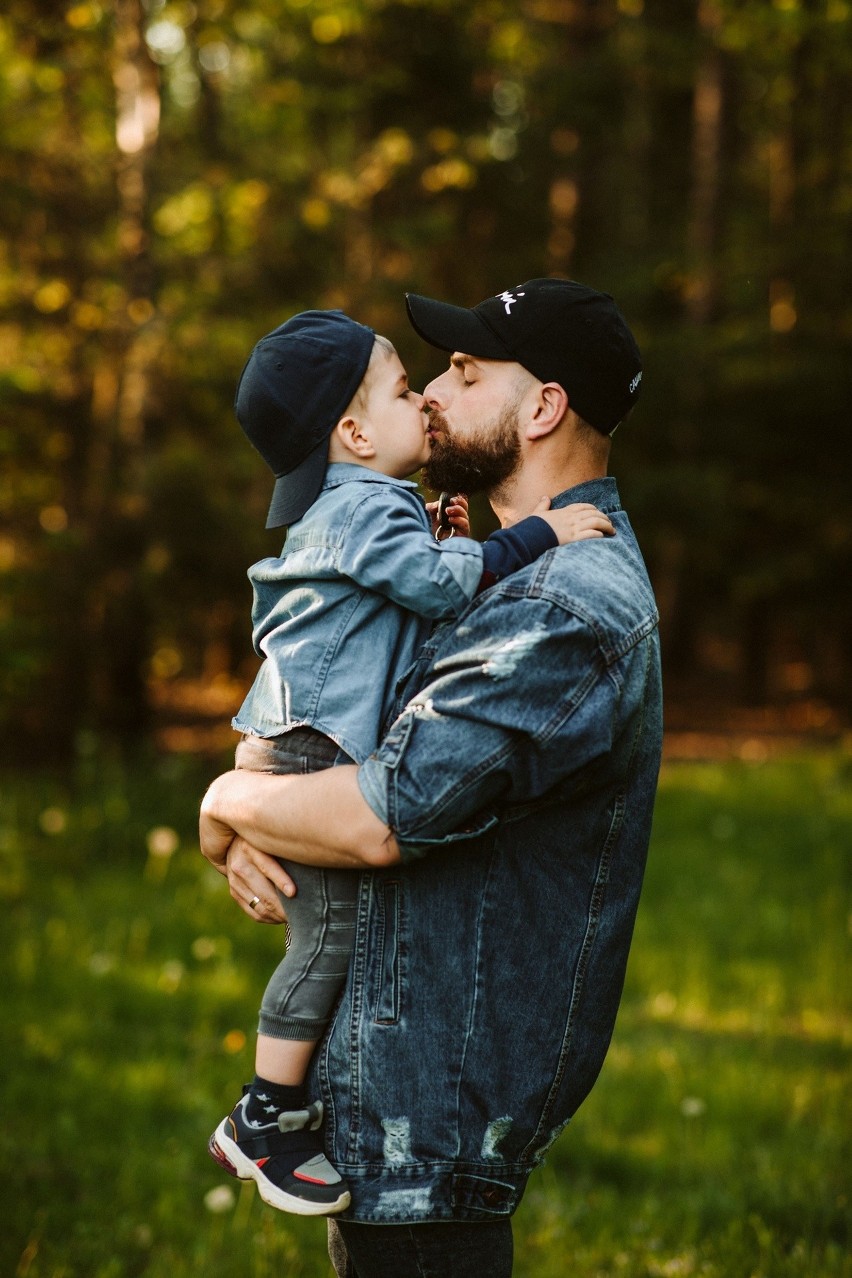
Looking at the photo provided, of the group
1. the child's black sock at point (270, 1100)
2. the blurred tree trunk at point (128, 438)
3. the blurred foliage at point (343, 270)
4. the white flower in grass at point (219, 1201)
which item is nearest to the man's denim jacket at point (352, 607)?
the child's black sock at point (270, 1100)

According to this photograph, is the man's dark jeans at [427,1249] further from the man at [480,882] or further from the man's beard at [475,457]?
the man's beard at [475,457]

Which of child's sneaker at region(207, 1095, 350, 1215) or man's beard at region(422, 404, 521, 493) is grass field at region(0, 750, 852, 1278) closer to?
child's sneaker at region(207, 1095, 350, 1215)

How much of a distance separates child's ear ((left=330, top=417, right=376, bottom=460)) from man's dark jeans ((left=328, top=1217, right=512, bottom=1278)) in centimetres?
145

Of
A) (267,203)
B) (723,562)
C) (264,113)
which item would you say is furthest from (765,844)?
(264,113)

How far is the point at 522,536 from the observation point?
2.22m

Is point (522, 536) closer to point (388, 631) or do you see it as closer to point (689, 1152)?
point (388, 631)

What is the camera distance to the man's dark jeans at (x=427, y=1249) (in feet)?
6.91

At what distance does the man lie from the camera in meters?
1.97

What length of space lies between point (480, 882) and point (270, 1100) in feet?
1.88

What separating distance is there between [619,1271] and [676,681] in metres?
14.6

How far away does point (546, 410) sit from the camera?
7.82 feet

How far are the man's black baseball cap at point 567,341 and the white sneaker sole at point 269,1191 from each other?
4.98 ft

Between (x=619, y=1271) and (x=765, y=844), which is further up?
(x=619, y=1271)

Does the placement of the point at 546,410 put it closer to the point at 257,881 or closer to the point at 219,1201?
the point at 257,881
